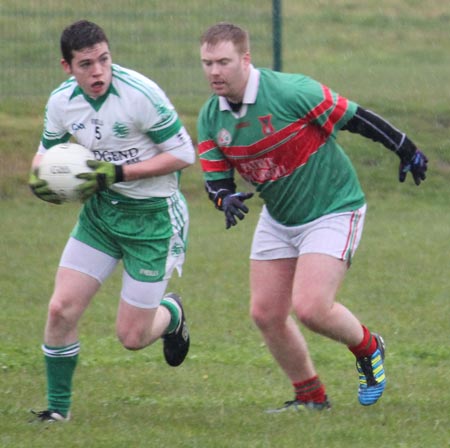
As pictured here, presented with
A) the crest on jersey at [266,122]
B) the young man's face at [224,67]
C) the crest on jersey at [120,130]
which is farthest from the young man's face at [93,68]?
the crest on jersey at [266,122]

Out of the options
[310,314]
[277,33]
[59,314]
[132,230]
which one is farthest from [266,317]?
[277,33]

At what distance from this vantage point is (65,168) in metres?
5.93

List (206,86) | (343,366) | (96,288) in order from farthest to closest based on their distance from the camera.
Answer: (206,86) → (343,366) → (96,288)

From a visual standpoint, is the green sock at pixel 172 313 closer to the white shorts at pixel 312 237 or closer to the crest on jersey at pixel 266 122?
the white shorts at pixel 312 237

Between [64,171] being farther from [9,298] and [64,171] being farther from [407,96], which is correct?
[407,96]

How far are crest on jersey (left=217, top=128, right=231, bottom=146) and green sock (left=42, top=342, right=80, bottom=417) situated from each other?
1216 millimetres

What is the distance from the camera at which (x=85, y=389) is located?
23.1ft

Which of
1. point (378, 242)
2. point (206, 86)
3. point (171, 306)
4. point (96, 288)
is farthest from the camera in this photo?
point (206, 86)

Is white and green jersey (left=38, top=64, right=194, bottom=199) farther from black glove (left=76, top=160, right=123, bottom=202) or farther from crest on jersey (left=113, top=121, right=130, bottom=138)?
black glove (left=76, top=160, right=123, bottom=202)

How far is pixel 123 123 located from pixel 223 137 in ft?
1.60

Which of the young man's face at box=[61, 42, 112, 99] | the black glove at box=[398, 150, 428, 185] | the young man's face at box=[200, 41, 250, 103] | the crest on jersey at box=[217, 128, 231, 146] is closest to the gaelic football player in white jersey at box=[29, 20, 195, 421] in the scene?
the young man's face at box=[61, 42, 112, 99]

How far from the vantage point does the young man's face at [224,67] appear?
5848 mm

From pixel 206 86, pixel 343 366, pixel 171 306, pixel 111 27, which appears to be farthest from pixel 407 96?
pixel 171 306

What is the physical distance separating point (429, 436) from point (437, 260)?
594 cm
